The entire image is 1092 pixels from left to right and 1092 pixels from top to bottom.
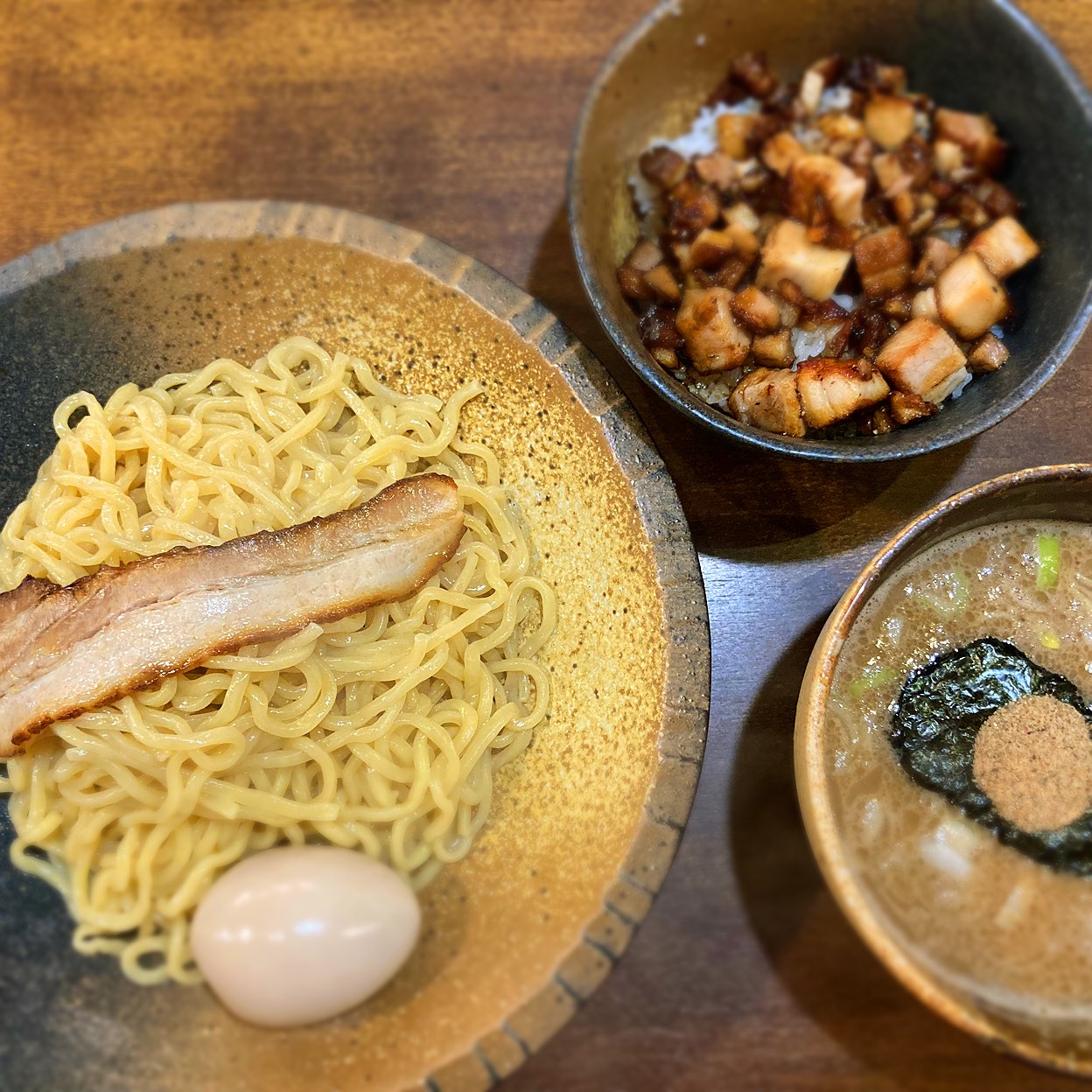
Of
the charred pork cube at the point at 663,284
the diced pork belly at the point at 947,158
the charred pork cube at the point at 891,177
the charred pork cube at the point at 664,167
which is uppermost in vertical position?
the diced pork belly at the point at 947,158

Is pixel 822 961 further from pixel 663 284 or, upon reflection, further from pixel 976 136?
pixel 976 136

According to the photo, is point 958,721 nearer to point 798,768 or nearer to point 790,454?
point 798,768

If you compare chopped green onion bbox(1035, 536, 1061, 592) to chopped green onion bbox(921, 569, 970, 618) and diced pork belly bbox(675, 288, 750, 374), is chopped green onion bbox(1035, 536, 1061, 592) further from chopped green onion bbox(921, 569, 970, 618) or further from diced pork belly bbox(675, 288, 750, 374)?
diced pork belly bbox(675, 288, 750, 374)

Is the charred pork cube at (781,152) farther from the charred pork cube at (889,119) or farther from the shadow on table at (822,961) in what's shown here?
the shadow on table at (822,961)

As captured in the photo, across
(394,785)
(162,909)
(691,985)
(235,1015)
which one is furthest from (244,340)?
(691,985)

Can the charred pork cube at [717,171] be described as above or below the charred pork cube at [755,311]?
above

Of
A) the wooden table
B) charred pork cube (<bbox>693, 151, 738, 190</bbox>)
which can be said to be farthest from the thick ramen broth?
charred pork cube (<bbox>693, 151, 738, 190</bbox>)

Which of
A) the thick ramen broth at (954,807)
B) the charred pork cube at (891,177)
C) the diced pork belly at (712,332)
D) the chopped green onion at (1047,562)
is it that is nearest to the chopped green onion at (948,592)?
the thick ramen broth at (954,807)
